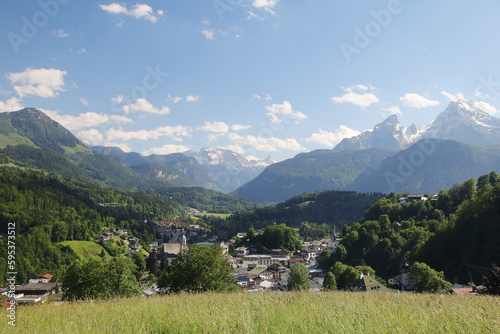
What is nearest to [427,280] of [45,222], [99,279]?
[99,279]

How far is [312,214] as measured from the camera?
170125 millimetres

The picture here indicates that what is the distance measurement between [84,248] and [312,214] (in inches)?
4430

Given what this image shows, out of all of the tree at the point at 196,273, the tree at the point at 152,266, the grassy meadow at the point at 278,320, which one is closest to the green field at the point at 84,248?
the tree at the point at 152,266

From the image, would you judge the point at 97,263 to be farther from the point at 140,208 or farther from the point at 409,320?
the point at 140,208

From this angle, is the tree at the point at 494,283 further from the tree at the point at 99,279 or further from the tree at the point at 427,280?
the tree at the point at 99,279

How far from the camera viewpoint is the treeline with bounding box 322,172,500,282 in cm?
4106

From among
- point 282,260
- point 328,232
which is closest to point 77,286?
point 282,260

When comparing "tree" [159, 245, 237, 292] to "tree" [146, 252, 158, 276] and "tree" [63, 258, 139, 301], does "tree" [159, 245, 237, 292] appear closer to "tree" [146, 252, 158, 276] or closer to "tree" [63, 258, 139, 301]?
"tree" [63, 258, 139, 301]

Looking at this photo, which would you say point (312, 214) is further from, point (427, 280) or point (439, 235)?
point (427, 280)

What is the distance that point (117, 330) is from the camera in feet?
18.3

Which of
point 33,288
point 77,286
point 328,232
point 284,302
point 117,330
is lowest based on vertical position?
point 328,232

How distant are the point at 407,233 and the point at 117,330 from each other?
63.6 meters

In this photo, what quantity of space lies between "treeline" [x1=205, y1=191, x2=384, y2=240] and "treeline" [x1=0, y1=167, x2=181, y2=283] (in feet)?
154

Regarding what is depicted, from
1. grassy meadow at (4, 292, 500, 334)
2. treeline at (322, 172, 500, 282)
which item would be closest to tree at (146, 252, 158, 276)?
treeline at (322, 172, 500, 282)
